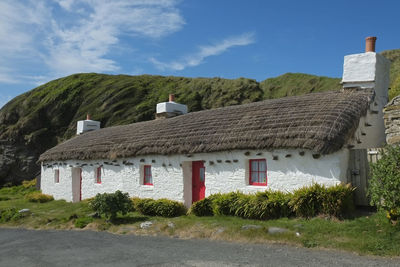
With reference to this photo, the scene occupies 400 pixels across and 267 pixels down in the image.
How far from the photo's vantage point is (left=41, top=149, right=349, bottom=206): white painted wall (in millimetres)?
9742

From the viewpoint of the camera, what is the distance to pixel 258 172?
11242 mm

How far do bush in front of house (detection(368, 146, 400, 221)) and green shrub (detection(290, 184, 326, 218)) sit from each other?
1.57m

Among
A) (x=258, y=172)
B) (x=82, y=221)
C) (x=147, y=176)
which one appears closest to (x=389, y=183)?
(x=258, y=172)

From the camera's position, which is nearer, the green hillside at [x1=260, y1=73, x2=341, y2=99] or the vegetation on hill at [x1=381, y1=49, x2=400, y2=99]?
the vegetation on hill at [x1=381, y1=49, x2=400, y2=99]

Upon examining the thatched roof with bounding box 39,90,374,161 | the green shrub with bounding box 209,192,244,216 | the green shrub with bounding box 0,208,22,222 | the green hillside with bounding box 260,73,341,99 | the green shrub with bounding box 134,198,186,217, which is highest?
the green hillside with bounding box 260,73,341,99

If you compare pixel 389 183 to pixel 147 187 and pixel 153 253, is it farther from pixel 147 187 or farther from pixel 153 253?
pixel 147 187

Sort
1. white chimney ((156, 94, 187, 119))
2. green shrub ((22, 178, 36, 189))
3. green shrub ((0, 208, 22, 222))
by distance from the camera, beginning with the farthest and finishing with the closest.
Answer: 1. green shrub ((22, 178, 36, 189))
2. white chimney ((156, 94, 187, 119))
3. green shrub ((0, 208, 22, 222))

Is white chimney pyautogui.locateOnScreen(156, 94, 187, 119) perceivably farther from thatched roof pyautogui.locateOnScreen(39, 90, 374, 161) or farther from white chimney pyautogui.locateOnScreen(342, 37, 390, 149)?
white chimney pyautogui.locateOnScreen(342, 37, 390, 149)

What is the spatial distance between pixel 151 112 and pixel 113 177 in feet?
65.4

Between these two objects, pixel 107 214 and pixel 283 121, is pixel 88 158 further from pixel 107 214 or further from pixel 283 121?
pixel 283 121

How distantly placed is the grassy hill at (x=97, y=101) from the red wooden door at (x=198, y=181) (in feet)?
72.9

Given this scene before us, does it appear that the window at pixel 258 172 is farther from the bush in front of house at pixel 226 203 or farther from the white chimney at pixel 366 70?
the white chimney at pixel 366 70

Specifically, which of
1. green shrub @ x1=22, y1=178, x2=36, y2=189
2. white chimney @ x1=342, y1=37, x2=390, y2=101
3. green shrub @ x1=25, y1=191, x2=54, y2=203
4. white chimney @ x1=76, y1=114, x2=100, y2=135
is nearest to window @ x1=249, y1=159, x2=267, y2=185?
white chimney @ x1=342, y1=37, x2=390, y2=101

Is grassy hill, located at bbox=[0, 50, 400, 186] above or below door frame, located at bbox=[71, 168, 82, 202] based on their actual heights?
above
